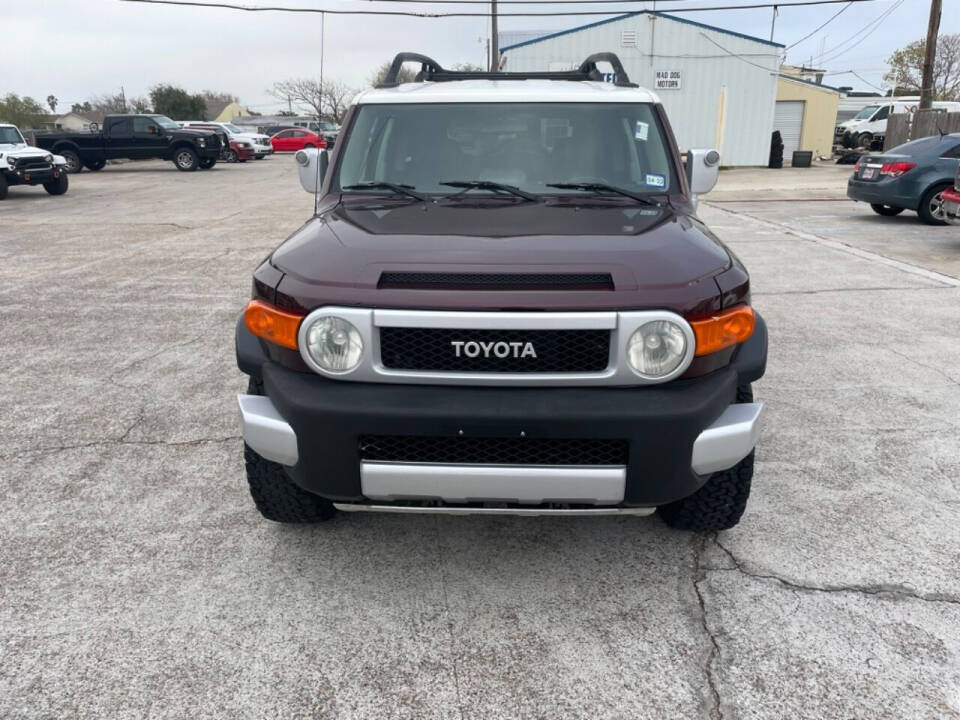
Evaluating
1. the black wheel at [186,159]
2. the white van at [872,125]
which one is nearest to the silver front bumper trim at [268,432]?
the black wheel at [186,159]

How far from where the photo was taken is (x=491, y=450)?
2453 mm

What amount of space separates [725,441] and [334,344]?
130cm

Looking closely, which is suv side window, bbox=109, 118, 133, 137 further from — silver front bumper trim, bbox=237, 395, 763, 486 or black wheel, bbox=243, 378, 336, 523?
silver front bumper trim, bbox=237, 395, 763, 486

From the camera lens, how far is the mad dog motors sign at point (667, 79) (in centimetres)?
2639

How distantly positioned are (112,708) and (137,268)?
7.56 metres

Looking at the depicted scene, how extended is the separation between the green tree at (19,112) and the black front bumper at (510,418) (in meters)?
70.0

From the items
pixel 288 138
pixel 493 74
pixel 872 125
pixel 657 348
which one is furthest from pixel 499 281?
pixel 288 138

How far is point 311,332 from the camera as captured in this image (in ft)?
8.12

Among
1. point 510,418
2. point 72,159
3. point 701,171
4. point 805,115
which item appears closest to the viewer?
point 510,418

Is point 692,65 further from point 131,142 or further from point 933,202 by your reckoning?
point 131,142

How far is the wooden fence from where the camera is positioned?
22.2m

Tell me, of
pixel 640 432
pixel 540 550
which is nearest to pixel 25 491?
pixel 540 550

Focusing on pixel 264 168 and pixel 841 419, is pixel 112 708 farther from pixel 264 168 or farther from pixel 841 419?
pixel 264 168

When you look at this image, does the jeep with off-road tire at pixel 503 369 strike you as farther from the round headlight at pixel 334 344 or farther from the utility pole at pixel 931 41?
the utility pole at pixel 931 41
